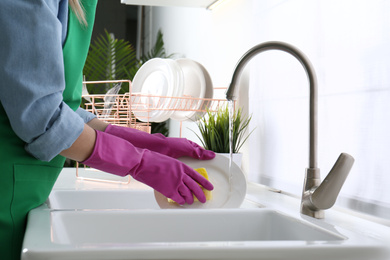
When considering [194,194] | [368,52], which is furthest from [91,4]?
[368,52]

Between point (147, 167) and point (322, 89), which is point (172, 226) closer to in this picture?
point (147, 167)

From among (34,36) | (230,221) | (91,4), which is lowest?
(230,221)

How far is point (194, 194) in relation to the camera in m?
1.02

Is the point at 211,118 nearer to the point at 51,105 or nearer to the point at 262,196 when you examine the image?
the point at 262,196

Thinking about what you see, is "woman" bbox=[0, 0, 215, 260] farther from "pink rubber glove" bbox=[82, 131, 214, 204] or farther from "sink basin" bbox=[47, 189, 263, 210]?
"sink basin" bbox=[47, 189, 263, 210]

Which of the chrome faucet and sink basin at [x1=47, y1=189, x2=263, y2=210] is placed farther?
sink basin at [x1=47, y1=189, x2=263, y2=210]

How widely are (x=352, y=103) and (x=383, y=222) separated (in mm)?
276

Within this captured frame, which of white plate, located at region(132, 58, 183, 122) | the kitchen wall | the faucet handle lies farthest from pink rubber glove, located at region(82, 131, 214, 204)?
white plate, located at region(132, 58, 183, 122)

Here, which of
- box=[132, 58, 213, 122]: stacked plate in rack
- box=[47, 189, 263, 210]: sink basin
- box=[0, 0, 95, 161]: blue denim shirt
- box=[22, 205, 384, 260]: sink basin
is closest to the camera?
box=[0, 0, 95, 161]: blue denim shirt

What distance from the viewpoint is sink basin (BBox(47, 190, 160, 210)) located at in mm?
1356

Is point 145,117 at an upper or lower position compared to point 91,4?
lower

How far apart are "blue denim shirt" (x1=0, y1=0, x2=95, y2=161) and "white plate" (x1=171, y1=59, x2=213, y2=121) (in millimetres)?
930

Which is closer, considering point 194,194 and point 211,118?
point 194,194

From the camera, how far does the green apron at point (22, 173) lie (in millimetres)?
822
